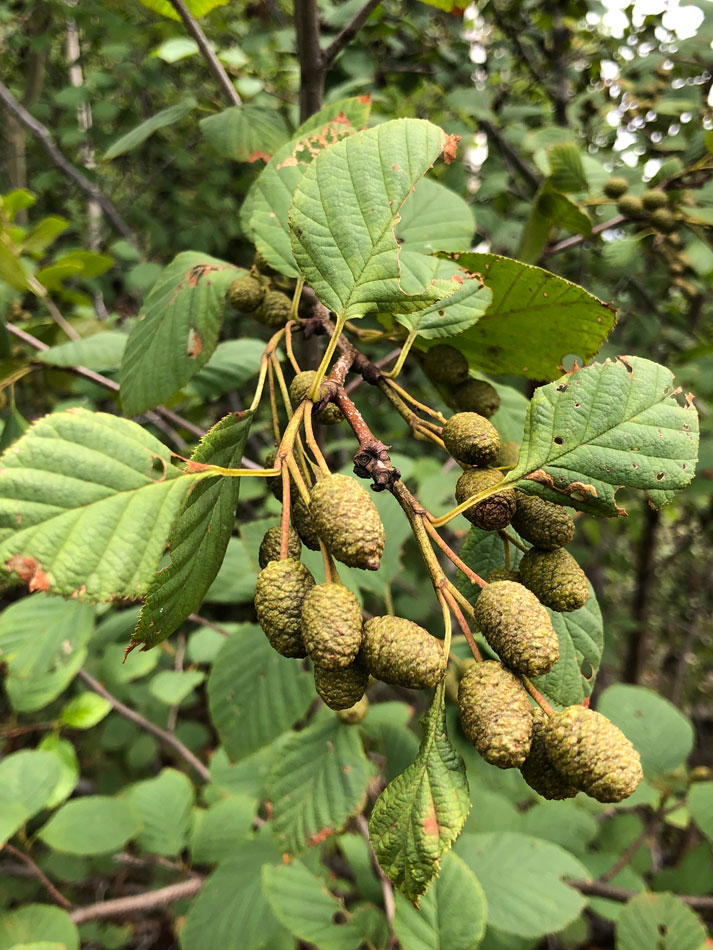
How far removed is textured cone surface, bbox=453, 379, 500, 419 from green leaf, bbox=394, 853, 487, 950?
0.91 m

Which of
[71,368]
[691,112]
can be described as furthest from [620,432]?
[691,112]

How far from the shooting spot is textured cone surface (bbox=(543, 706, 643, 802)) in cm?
62

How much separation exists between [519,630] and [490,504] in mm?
162

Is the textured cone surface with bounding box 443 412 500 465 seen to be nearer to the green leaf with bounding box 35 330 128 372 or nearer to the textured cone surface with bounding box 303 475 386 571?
the textured cone surface with bounding box 303 475 386 571

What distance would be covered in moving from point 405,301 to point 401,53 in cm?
310

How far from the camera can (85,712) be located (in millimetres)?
2244

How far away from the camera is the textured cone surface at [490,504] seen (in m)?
0.75

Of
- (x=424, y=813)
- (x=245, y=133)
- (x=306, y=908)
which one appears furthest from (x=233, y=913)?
(x=245, y=133)

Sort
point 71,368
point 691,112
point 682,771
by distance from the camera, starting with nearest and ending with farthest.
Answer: point 71,368, point 682,771, point 691,112

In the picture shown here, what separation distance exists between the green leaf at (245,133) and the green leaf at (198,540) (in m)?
1.12

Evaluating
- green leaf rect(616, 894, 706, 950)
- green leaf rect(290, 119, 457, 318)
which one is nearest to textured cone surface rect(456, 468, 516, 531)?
green leaf rect(290, 119, 457, 318)

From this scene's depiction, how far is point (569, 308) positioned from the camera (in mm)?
934

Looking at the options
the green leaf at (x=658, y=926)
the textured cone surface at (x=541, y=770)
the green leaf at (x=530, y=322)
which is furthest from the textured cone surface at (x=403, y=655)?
the green leaf at (x=658, y=926)

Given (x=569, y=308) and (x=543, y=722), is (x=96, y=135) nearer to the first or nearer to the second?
A: (x=569, y=308)
